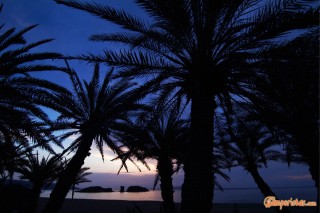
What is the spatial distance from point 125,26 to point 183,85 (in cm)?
237

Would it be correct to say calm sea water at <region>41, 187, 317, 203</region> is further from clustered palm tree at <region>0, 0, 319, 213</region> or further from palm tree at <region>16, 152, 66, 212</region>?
clustered palm tree at <region>0, 0, 319, 213</region>

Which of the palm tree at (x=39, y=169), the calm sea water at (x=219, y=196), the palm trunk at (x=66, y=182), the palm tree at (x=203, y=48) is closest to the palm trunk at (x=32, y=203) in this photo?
the palm tree at (x=39, y=169)

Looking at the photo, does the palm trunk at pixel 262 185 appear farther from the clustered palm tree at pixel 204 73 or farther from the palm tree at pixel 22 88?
the palm tree at pixel 22 88

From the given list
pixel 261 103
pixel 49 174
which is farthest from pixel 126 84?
pixel 49 174

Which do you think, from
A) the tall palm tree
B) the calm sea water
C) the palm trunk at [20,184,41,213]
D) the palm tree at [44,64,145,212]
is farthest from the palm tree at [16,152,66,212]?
the calm sea water

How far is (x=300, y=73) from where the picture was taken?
264 inches

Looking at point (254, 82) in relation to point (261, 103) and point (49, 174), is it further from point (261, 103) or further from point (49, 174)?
point (49, 174)

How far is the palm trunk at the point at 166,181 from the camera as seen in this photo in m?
13.9

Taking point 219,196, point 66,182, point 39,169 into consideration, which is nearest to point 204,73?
point 66,182

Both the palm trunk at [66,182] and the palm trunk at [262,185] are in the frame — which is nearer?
the palm trunk at [66,182]

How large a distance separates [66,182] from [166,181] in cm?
495

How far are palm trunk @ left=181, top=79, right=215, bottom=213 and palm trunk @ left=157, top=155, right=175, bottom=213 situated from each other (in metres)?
7.47

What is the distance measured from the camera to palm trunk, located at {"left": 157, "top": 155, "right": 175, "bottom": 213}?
45.5 feet

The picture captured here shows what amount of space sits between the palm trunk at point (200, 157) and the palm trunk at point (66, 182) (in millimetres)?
6886
